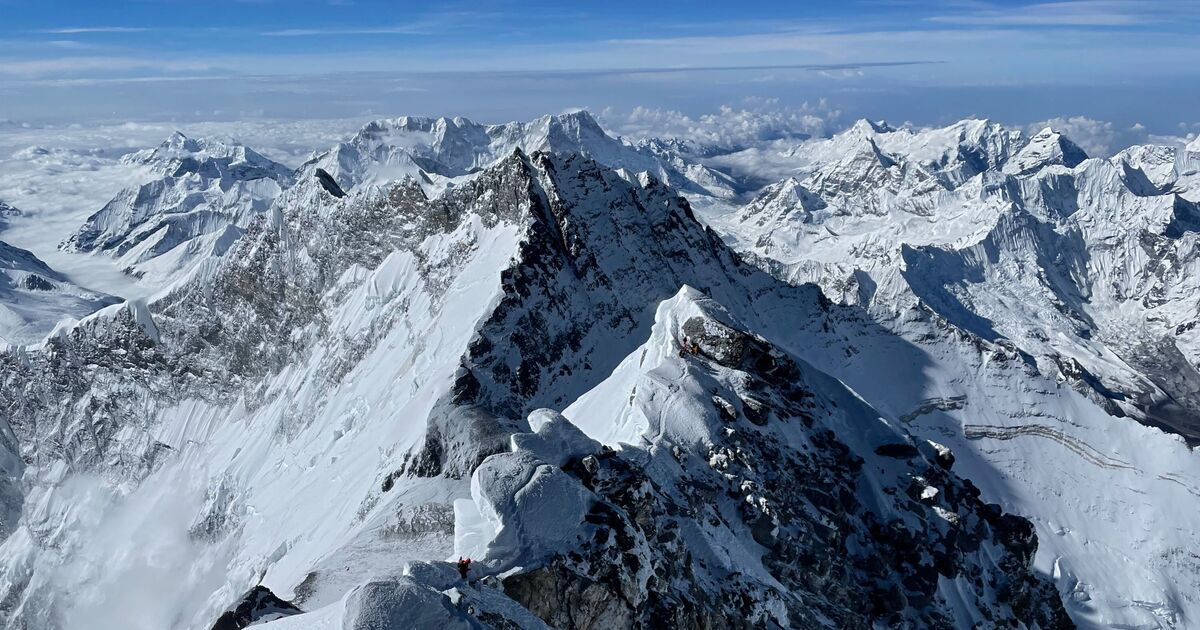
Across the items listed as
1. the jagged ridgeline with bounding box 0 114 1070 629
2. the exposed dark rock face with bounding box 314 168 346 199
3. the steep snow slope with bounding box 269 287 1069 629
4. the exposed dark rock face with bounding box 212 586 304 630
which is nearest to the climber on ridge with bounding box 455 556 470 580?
the jagged ridgeline with bounding box 0 114 1070 629

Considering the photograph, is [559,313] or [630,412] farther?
[559,313]

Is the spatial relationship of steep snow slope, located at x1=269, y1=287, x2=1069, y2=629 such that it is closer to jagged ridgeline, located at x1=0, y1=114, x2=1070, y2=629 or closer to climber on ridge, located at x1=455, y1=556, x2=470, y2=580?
jagged ridgeline, located at x1=0, y1=114, x2=1070, y2=629

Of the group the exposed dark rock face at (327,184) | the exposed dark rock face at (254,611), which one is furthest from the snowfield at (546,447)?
the exposed dark rock face at (327,184)

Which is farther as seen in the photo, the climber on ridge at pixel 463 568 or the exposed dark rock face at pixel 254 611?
the exposed dark rock face at pixel 254 611

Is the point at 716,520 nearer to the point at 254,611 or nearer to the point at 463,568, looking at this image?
the point at 463,568

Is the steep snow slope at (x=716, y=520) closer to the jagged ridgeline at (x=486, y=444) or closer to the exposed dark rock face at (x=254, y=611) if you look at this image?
the jagged ridgeline at (x=486, y=444)

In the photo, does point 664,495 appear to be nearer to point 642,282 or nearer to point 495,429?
point 495,429

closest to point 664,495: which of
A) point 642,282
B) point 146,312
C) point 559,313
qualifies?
point 559,313
